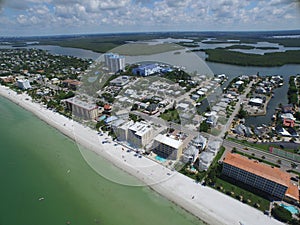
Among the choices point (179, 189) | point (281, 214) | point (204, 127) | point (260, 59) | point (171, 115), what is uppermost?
point (260, 59)

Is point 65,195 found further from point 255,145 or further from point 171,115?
point 255,145

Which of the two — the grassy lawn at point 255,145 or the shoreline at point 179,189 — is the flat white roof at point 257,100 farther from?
the shoreline at point 179,189

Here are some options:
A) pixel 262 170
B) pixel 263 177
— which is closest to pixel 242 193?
pixel 263 177

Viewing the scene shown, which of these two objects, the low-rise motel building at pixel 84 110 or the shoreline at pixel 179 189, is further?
the low-rise motel building at pixel 84 110

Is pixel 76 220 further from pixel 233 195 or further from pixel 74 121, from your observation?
pixel 74 121

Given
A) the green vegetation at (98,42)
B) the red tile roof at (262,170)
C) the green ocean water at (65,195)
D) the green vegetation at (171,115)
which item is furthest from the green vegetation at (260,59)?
the green ocean water at (65,195)
